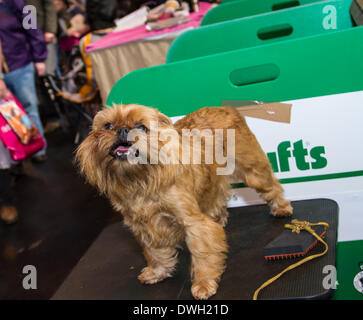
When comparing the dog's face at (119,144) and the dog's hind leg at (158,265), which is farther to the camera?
the dog's hind leg at (158,265)

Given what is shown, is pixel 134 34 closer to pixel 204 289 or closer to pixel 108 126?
pixel 108 126

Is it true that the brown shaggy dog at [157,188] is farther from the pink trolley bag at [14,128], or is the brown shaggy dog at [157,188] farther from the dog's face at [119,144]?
the pink trolley bag at [14,128]

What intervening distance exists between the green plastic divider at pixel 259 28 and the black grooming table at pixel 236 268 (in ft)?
3.91

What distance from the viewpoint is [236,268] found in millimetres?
1895

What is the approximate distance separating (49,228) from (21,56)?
1.92m

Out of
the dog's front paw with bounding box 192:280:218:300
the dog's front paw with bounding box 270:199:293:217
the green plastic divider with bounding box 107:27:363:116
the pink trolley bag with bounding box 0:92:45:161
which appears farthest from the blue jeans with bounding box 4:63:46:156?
the dog's front paw with bounding box 192:280:218:300

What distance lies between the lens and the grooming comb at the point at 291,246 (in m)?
1.82

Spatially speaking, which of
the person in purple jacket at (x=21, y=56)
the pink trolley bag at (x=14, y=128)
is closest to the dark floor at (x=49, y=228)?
the pink trolley bag at (x=14, y=128)

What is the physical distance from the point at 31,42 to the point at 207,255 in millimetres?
3747

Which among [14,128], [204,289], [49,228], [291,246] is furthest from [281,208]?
[14,128]

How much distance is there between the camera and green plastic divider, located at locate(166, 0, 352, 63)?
282 centimetres

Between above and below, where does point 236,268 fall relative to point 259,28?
below

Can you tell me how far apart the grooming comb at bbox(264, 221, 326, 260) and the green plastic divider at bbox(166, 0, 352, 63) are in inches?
56.9

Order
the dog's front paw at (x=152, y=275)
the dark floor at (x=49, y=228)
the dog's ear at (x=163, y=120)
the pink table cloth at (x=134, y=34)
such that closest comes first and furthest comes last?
the dog's ear at (x=163, y=120) < the dog's front paw at (x=152, y=275) < the dark floor at (x=49, y=228) < the pink table cloth at (x=134, y=34)
